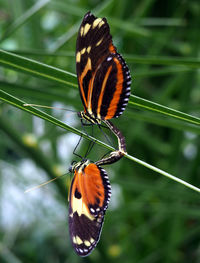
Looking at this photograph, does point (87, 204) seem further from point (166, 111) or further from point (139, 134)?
point (139, 134)

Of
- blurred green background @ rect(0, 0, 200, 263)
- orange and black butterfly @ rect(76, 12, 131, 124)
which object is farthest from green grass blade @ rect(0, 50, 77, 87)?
blurred green background @ rect(0, 0, 200, 263)

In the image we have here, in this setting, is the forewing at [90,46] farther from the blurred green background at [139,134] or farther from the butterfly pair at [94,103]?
the blurred green background at [139,134]

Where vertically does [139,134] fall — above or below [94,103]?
below

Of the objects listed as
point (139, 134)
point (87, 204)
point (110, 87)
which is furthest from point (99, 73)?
point (139, 134)

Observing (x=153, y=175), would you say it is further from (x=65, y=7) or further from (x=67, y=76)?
(x=67, y=76)

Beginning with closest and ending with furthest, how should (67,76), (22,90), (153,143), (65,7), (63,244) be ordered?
(67,76) → (22,90) → (65,7) → (153,143) → (63,244)

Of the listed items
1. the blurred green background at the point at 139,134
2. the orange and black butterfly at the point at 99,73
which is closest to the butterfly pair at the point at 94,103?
the orange and black butterfly at the point at 99,73

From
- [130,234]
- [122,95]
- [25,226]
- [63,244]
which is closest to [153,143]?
[130,234]
